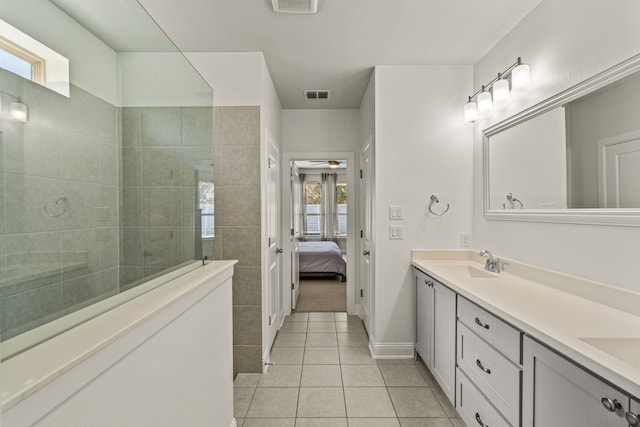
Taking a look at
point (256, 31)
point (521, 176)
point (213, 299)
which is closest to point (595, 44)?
point (521, 176)

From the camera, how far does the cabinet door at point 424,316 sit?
2.35 metres

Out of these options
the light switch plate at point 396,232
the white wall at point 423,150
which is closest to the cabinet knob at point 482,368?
the white wall at point 423,150

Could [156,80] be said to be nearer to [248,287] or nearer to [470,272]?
[248,287]

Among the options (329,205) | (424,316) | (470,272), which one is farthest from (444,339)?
(329,205)

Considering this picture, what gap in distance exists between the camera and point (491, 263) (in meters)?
2.33

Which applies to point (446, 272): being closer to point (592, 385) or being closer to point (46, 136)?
point (592, 385)

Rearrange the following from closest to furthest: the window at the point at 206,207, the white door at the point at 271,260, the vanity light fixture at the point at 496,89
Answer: the window at the point at 206,207 → the vanity light fixture at the point at 496,89 → the white door at the point at 271,260

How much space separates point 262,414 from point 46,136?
1947 mm

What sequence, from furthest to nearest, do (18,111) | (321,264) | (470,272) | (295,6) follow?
(321,264) < (470,272) < (295,6) < (18,111)

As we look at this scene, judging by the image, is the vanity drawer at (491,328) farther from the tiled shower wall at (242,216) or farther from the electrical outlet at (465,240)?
the tiled shower wall at (242,216)

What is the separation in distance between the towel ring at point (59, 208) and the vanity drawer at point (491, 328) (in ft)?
6.19

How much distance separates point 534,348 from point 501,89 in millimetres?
1790

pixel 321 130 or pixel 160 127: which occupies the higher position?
pixel 321 130

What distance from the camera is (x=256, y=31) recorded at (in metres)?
2.25
